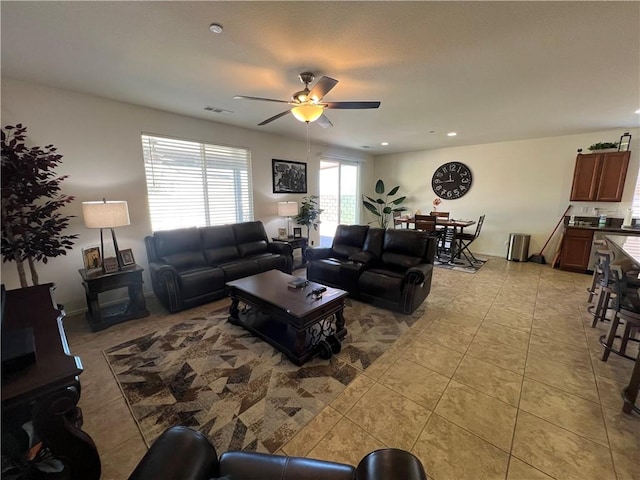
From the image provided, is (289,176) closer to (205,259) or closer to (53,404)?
(205,259)

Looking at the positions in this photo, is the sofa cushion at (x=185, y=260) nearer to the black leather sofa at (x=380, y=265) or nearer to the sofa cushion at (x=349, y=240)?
the black leather sofa at (x=380, y=265)

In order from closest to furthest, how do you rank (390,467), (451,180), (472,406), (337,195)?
1. (390,467)
2. (472,406)
3. (451,180)
4. (337,195)

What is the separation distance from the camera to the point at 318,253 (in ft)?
13.7

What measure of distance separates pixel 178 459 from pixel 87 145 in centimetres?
373

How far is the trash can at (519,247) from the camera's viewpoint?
5559 millimetres

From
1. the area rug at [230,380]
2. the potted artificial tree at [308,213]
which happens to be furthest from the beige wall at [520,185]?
the area rug at [230,380]

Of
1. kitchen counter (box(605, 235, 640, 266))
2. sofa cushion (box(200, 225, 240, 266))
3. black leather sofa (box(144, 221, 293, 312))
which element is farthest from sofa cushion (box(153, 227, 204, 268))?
kitchen counter (box(605, 235, 640, 266))

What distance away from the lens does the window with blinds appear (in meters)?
3.74

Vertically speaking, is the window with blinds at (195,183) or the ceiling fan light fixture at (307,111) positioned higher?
the ceiling fan light fixture at (307,111)

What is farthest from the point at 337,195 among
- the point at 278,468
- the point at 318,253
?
the point at 278,468

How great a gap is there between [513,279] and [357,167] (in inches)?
183

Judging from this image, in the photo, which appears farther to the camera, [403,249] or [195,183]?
[195,183]

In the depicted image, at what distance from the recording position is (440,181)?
21.9 ft

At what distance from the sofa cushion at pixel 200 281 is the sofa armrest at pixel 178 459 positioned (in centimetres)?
251
